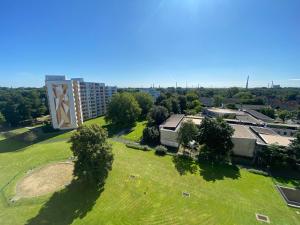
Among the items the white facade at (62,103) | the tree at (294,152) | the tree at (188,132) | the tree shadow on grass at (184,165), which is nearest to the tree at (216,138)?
the tree at (188,132)

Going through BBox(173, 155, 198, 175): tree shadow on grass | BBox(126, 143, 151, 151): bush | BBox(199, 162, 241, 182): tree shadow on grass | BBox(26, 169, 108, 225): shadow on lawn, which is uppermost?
BBox(126, 143, 151, 151): bush

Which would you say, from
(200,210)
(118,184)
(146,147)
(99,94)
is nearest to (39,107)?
(99,94)

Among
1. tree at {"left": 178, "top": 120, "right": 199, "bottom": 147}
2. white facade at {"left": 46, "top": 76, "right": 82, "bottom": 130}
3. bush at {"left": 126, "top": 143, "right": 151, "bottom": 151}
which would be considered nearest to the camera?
tree at {"left": 178, "top": 120, "right": 199, "bottom": 147}

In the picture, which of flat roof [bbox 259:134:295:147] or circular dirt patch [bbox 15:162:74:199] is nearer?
circular dirt patch [bbox 15:162:74:199]

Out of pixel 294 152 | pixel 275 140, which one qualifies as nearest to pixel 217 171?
pixel 294 152

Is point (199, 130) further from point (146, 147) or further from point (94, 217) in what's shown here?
point (94, 217)

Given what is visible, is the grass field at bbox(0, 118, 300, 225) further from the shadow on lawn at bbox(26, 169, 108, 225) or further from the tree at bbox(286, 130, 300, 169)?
the tree at bbox(286, 130, 300, 169)

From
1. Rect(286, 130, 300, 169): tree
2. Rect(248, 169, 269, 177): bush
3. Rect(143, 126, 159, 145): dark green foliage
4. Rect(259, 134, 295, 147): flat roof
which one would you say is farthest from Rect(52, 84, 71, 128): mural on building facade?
Rect(286, 130, 300, 169): tree

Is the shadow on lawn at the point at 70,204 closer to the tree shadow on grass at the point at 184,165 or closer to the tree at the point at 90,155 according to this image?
the tree at the point at 90,155
